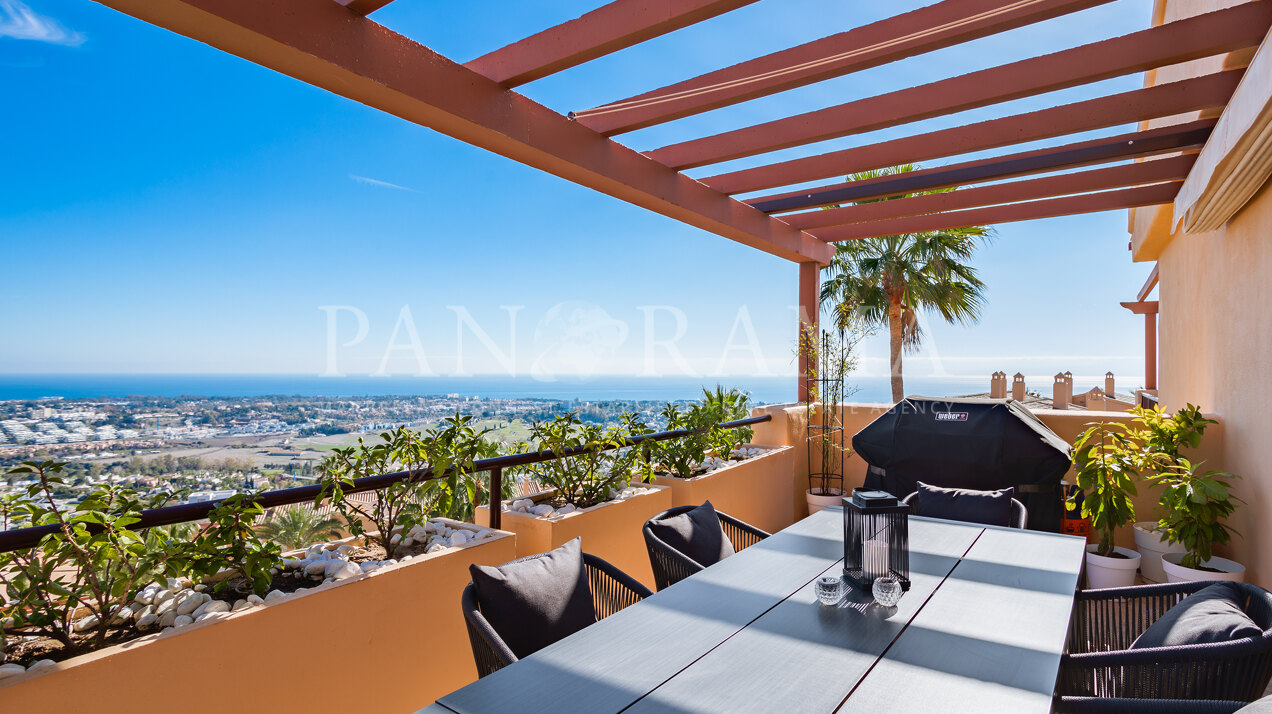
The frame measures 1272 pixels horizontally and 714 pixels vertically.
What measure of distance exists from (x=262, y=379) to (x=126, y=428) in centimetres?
1440

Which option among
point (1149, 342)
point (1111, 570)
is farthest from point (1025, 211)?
point (1149, 342)

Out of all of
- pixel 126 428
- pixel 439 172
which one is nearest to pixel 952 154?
pixel 126 428

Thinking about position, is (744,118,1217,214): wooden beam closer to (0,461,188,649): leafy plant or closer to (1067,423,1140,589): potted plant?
(1067,423,1140,589): potted plant

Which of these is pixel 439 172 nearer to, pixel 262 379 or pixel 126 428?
pixel 262 379

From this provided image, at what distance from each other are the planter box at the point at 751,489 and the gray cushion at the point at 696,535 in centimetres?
110

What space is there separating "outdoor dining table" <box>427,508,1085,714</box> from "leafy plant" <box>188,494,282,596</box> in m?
1.09

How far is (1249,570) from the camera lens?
11.9ft

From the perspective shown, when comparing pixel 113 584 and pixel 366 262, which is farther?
pixel 366 262

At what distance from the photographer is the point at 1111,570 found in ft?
12.7

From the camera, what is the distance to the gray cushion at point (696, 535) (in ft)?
8.15

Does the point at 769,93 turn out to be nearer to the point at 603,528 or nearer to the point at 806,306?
the point at 603,528

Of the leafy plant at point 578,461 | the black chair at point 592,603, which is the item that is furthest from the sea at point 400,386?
the black chair at point 592,603

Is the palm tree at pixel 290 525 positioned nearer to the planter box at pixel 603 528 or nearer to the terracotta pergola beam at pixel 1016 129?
the planter box at pixel 603 528

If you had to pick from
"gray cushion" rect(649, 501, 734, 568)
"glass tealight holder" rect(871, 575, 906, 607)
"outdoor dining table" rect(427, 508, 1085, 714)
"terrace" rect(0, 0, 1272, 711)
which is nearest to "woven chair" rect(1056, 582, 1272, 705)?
"terrace" rect(0, 0, 1272, 711)
